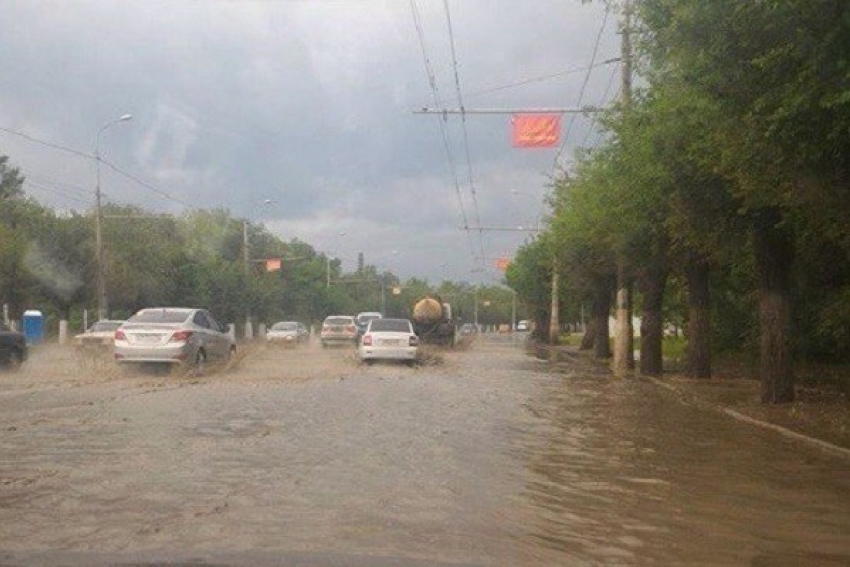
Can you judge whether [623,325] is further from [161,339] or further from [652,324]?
[161,339]

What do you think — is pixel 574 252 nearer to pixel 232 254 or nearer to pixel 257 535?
pixel 257 535

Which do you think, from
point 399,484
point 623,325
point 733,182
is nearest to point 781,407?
point 733,182

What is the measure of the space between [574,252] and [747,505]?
2846cm

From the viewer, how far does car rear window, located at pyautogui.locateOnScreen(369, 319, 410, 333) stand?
33.5m

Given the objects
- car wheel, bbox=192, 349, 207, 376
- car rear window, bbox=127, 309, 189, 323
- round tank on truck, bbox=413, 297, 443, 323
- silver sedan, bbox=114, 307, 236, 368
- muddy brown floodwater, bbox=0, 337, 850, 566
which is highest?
round tank on truck, bbox=413, 297, 443, 323

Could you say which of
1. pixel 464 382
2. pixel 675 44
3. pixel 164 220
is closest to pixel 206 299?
pixel 164 220

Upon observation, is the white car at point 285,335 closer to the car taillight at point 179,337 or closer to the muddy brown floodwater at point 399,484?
the car taillight at point 179,337

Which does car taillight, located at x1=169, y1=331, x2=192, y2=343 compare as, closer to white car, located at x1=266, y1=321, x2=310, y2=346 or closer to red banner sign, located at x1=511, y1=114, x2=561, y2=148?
red banner sign, located at x1=511, y1=114, x2=561, y2=148

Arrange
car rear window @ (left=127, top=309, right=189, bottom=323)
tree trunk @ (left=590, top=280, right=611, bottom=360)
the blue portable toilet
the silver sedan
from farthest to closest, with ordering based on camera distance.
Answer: tree trunk @ (left=590, top=280, right=611, bottom=360)
the blue portable toilet
car rear window @ (left=127, top=309, right=189, bottom=323)
the silver sedan

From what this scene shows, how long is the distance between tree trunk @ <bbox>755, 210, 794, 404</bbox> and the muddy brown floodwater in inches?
67.3

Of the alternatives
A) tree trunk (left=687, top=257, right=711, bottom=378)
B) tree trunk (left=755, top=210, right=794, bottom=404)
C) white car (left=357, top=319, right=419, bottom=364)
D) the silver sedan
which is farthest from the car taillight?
tree trunk (left=755, top=210, right=794, bottom=404)

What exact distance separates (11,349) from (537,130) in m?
13.5

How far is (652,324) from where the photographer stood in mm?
31297

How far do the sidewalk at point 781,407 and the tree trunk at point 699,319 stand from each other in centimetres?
43
